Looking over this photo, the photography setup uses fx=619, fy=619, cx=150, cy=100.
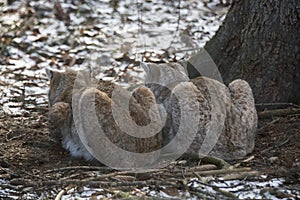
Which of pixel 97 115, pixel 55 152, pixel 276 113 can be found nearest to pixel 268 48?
pixel 276 113

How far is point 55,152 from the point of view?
5.46 metres

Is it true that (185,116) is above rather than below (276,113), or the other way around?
above

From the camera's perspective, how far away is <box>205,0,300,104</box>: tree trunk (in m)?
5.93

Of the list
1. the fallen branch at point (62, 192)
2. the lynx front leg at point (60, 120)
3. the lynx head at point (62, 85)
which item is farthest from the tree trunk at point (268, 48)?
the fallen branch at point (62, 192)

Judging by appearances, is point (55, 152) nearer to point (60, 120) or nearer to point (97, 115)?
point (60, 120)

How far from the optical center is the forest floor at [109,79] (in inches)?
171

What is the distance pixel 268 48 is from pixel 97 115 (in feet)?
6.61

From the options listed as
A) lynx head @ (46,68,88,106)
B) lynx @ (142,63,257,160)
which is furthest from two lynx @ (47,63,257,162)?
lynx head @ (46,68,88,106)

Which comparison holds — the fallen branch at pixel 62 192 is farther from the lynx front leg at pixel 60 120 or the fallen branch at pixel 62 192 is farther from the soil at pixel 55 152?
the lynx front leg at pixel 60 120

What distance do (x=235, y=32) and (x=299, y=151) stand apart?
5.58 ft

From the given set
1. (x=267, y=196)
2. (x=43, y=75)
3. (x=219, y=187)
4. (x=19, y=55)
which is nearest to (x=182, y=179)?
(x=219, y=187)

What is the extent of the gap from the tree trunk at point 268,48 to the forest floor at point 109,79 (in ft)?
0.71

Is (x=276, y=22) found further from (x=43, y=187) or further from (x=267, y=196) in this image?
(x=43, y=187)

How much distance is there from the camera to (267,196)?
4.22 meters
